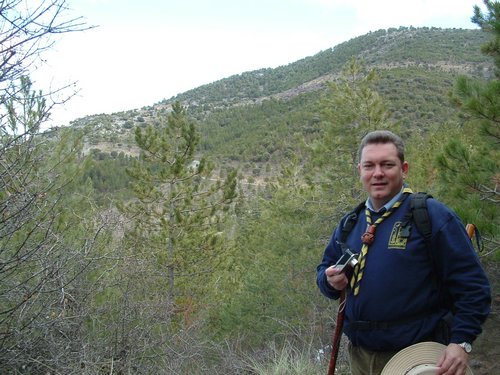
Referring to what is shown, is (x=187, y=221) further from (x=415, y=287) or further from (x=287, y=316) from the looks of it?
(x=415, y=287)

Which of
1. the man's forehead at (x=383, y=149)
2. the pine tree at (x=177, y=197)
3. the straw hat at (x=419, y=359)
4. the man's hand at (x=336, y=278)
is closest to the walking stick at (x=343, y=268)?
the man's hand at (x=336, y=278)

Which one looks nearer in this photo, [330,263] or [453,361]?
[453,361]

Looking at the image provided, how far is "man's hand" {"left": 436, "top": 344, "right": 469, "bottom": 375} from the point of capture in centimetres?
182

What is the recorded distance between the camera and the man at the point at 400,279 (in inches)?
74.8

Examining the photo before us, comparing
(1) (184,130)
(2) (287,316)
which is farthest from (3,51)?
(2) (287,316)

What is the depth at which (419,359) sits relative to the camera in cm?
189

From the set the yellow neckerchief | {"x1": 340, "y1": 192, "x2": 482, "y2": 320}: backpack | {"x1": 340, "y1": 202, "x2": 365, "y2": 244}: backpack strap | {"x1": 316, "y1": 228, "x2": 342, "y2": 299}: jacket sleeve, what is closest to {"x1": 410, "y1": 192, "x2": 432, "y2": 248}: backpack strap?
{"x1": 340, "y1": 192, "x2": 482, "y2": 320}: backpack

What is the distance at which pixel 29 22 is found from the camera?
284 centimetres

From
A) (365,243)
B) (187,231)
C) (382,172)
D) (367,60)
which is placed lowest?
(187,231)

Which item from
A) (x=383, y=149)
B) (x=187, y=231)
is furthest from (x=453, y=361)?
(x=187, y=231)

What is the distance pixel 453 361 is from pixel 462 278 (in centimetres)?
34

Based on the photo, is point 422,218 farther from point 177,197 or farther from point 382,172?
point 177,197

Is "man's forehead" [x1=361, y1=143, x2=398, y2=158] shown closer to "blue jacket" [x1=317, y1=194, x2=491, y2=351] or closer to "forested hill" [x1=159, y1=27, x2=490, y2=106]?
"blue jacket" [x1=317, y1=194, x2=491, y2=351]

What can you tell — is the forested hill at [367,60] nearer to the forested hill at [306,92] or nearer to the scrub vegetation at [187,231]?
the forested hill at [306,92]
